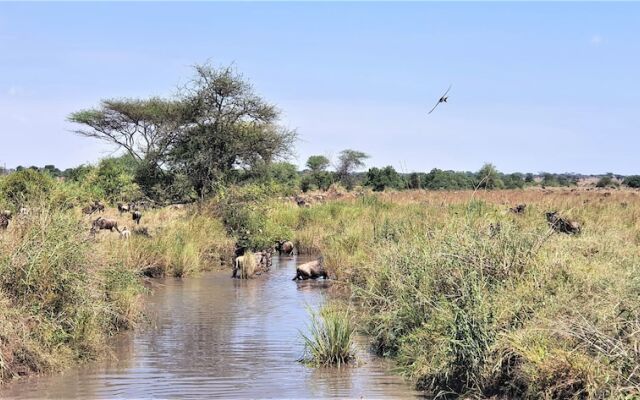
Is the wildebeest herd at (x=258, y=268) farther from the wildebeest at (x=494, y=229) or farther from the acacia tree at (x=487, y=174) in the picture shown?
the wildebeest at (x=494, y=229)

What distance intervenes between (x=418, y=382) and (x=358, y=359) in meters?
1.14

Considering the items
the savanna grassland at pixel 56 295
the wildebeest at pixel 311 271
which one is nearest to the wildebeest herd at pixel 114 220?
the savanna grassland at pixel 56 295

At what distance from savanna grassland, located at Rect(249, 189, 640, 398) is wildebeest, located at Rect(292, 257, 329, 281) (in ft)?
17.3

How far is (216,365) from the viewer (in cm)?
884

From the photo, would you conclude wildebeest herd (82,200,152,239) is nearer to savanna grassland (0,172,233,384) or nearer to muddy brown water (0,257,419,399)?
savanna grassland (0,172,233,384)

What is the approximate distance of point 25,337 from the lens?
26.2 feet

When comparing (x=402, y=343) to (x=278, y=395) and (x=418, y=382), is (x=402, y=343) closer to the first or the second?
(x=418, y=382)

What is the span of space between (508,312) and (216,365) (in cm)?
340

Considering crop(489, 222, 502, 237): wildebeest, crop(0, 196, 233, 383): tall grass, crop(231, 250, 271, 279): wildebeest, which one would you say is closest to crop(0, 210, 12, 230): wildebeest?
crop(0, 196, 233, 383): tall grass

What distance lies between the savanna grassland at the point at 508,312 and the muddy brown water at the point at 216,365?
0.50 metres

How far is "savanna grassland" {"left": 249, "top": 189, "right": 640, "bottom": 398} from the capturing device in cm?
643

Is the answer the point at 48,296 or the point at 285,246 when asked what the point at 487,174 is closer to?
the point at 48,296

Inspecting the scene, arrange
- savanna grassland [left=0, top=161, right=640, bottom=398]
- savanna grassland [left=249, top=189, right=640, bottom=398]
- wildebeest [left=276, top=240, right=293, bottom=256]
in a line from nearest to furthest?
savanna grassland [left=249, top=189, right=640, bottom=398], savanna grassland [left=0, top=161, right=640, bottom=398], wildebeest [left=276, top=240, right=293, bottom=256]

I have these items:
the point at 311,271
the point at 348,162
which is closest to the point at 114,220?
the point at 311,271
